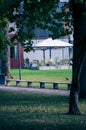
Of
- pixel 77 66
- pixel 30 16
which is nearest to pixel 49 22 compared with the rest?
pixel 30 16

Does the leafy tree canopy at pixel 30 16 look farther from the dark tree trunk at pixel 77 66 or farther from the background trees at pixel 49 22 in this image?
the dark tree trunk at pixel 77 66

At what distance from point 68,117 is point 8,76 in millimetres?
23203

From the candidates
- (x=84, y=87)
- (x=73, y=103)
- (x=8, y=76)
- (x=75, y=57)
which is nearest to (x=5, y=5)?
(x=75, y=57)

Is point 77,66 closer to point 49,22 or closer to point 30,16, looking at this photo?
point 30,16

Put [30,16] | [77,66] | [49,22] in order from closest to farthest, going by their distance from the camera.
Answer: [77,66] → [30,16] → [49,22]

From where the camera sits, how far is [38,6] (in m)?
17.2

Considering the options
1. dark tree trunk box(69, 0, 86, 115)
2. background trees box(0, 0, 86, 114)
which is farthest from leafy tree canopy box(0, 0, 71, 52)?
dark tree trunk box(69, 0, 86, 115)

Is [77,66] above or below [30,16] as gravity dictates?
below

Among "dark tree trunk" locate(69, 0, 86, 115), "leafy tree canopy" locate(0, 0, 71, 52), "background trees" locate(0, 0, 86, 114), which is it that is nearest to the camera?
"dark tree trunk" locate(69, 0, 86, 115)

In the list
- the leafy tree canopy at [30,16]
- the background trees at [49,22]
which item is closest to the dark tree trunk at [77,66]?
the background trees at [49,22]

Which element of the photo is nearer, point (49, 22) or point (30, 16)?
point (30, 16)

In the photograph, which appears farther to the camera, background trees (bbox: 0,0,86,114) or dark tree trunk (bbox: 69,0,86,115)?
background trees (bbox: 0,0,86,114)

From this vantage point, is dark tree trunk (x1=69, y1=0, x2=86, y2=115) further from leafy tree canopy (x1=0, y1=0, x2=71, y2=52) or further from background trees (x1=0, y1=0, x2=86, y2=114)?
leafy tree canopy (x1=0, y1=0, x2=71, y2=52)

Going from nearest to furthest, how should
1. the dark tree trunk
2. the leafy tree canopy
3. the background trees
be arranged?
the dark tree trunk, the background trees, the leafy tree canopy
